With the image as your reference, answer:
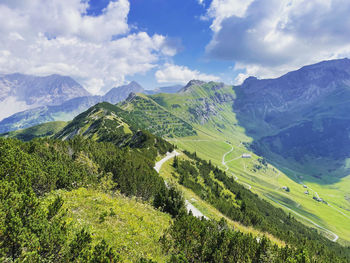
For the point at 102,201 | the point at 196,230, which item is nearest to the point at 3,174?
the point at 102,201

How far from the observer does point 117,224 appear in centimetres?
1862

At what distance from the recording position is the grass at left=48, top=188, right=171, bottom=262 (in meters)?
15.6

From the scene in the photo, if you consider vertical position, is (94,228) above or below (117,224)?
above

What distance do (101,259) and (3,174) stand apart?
55.2 ft

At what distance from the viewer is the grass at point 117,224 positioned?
15.6 meters

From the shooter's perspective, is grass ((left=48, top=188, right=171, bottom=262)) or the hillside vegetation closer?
the hillside vegetation

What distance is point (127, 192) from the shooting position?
33875mm

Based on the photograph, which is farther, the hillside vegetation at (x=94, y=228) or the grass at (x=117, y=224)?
the grass at (x=117, y=224)

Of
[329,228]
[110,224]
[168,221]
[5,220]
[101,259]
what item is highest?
[5,220]

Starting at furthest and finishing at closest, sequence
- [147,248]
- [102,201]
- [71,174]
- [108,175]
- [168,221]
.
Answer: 1. [108,175]
2. [71,174]
3. [168,221]
4. [102,201]
5. [147,248]

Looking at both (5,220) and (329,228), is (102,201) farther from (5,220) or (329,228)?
(329,228)

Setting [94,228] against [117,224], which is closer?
[94,228]

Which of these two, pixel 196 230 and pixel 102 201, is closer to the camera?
pixel 196 230

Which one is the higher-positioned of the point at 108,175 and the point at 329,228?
the point at 108,175
